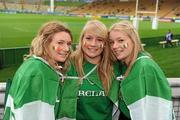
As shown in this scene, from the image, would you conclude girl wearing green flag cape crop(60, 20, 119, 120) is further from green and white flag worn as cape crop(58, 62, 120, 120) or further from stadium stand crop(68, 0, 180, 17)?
stadium stand crop(68, 0, 180, 17)

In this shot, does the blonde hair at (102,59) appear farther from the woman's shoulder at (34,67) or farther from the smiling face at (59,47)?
the woman's shoulder at (34,67)

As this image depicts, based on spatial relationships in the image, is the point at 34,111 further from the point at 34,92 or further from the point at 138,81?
the point at 138,81

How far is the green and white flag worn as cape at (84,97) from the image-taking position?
10.8 ft

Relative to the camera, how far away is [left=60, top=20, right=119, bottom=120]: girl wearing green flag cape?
3.31 meters

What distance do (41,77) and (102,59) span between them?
599 mm

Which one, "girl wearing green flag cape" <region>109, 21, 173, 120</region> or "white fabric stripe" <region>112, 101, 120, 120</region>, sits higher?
"girl wearing green flag cape" <region>109, 21, 173, 120</region>

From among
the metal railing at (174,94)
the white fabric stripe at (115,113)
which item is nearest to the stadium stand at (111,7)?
the metal railing at (174,94)

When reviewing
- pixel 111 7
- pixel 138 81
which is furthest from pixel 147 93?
pixel 111 7

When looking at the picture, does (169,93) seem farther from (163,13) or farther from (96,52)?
(163,13)

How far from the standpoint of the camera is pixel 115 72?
342 cm

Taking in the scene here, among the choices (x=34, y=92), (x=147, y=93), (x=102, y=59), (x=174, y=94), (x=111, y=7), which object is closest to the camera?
(x=34, y=92)

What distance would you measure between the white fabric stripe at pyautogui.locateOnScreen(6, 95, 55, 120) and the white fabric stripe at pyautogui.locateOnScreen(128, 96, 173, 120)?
2.15 feet

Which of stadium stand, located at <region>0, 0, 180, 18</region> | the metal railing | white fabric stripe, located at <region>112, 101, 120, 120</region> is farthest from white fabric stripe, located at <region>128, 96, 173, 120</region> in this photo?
stadium stand, located at <region>0, 0, 180, 18</region>

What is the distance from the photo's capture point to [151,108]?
3.20m
